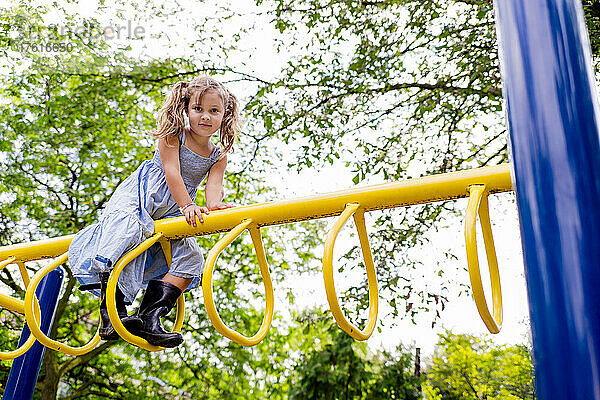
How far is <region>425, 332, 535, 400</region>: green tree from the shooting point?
789 cm

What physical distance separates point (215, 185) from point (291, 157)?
13.3ft

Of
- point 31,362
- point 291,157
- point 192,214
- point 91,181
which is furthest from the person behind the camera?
point 91,181

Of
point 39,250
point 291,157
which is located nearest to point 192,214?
point 39,250

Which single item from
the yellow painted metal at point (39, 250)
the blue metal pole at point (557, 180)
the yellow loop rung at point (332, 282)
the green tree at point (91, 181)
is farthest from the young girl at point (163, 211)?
the green tree at point (91, 181)

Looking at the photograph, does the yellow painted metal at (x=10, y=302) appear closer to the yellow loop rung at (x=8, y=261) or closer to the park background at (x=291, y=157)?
the yellow loop rung at (x=8, y=261)

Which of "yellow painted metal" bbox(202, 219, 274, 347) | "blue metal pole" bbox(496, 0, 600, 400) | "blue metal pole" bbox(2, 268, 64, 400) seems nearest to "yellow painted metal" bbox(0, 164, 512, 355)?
"yellow painted metal" bbox(202, 219, 274, 347)

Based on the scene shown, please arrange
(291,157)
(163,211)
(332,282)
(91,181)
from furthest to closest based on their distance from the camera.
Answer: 1. (91,181)
2. (291,157)
3. (163,211)
4. (332,282)

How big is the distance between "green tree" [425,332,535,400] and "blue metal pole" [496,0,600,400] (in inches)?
292

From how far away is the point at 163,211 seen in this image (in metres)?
2.15

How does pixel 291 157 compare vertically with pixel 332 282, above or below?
above

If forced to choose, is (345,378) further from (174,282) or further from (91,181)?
(174,282)

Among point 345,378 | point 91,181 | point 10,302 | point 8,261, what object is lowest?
point 345,378

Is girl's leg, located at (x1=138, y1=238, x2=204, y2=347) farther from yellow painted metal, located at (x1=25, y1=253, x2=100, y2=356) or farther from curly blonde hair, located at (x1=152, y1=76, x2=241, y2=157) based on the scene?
curly blonde hair, located at (x1=152, y1=76, x2=241, y2=157)

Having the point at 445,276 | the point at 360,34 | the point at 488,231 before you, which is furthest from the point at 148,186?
the point at 360,34
